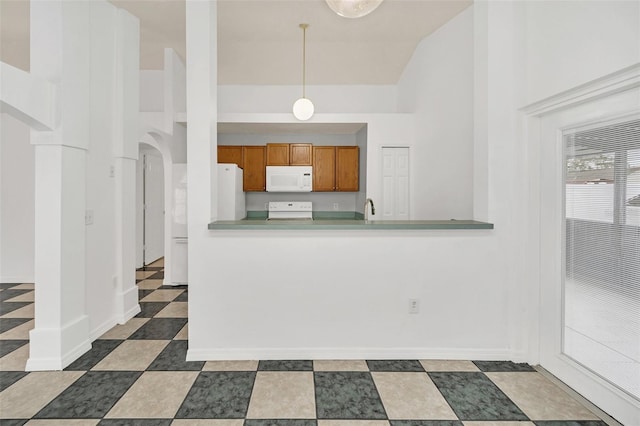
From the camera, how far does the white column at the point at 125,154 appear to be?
10.8 ft

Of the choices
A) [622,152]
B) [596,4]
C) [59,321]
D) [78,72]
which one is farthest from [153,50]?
[622,152]

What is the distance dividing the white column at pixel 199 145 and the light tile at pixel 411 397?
4.46 feet

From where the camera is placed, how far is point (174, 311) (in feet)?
12.1

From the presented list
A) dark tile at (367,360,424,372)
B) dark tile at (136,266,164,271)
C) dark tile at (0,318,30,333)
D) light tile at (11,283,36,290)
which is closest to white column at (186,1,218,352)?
dark tile at (367,360,424,372)

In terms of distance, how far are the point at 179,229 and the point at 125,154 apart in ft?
5.21

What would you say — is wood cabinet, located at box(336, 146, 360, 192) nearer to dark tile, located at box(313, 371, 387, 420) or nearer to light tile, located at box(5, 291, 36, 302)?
dark tile, located at box(313, 371, 387, 420)

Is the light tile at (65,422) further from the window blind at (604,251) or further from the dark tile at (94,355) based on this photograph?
the window blind at (604,251)

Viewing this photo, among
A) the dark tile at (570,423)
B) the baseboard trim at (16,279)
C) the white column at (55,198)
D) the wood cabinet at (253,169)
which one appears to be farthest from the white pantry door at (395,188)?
the baseboard trim at (16,279)

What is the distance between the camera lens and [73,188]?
268 centimetres

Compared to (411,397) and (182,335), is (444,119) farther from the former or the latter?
(182,335)

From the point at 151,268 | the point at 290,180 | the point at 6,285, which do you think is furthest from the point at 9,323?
the point at 290,180

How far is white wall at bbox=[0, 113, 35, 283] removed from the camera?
477cm

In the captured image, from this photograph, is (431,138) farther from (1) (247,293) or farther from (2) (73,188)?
(2) (73,188)

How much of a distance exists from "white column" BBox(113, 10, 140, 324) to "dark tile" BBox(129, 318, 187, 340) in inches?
12.0
